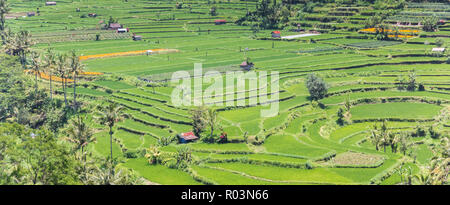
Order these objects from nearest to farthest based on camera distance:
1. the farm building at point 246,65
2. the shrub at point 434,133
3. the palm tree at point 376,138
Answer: the palm tree at point 376,138
the shrub at point 434,133
the farm building at point 246,65

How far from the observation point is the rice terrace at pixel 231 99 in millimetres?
38906

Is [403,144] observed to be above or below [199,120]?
below

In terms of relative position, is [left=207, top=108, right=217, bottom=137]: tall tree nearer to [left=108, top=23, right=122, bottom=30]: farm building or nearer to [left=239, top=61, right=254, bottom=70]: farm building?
[left=239, top=61, right=254, bottom=70]: farm building

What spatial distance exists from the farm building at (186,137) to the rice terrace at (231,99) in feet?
0.47

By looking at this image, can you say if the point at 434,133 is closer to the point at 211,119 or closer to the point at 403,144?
the point at 403,144

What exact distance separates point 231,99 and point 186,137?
14311 millimetres

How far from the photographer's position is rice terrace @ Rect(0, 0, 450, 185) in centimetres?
3891

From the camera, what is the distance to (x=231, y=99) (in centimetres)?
6194

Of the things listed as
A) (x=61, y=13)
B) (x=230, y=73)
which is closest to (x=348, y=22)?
(x=230, y=73)

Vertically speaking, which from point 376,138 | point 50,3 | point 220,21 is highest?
point 50,3

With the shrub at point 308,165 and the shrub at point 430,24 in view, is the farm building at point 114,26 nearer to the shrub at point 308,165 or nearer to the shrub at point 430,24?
the shrub at point 430,24

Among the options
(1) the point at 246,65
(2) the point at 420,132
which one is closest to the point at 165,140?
(2) the point at 420,132

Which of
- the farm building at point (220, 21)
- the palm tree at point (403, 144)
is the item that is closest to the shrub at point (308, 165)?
the palm tree at point (403, 144)
